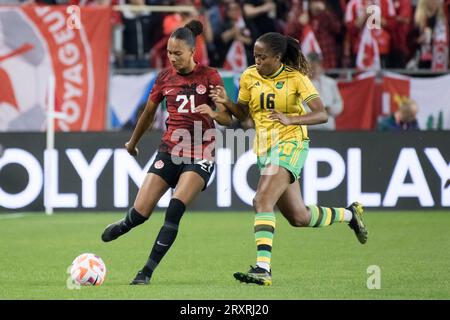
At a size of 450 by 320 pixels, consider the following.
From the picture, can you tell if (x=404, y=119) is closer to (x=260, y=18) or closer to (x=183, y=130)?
(x=260, y=18)

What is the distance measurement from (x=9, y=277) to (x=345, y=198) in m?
7.86

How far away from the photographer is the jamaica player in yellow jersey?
9.86 metres

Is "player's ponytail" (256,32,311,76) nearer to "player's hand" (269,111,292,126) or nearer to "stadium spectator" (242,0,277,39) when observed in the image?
"player's hand" (269,111,292,126)

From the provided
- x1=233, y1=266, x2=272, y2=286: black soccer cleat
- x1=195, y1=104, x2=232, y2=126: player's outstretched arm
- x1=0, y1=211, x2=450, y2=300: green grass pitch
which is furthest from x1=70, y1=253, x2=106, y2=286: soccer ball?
x1=195, y1=104, x2=232, y2=126: player's outstretched arm

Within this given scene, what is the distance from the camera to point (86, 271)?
9484 mm

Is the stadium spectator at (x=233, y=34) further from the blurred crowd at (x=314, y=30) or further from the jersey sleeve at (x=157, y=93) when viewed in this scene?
the jersey sleeve at (x=157, y=93)

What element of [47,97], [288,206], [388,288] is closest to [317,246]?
[288,206]

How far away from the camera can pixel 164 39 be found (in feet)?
63.3

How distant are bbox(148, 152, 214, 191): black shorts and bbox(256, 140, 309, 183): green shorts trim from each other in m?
0.52

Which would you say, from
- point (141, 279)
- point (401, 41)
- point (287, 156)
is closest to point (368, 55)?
point (401, 41)

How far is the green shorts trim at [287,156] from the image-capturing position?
1012 cm

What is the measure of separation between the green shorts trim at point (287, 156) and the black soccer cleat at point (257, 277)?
0.98 m

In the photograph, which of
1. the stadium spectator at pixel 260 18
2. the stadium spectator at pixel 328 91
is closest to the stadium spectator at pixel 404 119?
the stadium spectator at pixel 328 91

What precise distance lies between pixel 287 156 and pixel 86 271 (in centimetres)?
205
